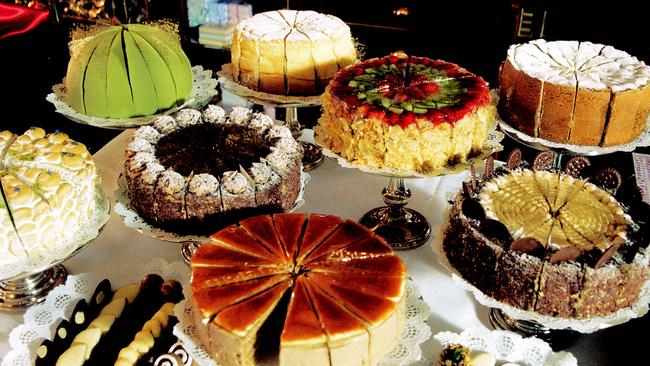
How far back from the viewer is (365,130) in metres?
1.82

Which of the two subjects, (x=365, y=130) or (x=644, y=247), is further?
(x=365, y=130)

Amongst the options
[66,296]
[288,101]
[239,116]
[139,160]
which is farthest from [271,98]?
[66,296]

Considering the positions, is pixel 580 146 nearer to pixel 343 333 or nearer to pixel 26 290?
pixel 343 333

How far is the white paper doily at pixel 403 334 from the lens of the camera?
1420mm

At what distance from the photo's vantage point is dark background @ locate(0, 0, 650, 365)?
408cm

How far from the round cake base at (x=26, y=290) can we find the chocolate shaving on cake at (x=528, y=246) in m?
1.31

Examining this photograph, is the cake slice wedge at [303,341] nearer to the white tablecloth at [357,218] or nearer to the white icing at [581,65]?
the white tablecloth at [357,218]

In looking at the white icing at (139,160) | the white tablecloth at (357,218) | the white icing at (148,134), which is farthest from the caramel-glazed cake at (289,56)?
the white icing at (139,160)

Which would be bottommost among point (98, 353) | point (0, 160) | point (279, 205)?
point (98, 353)

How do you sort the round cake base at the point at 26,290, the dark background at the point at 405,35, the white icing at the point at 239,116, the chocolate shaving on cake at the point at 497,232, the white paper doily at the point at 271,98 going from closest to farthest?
the chocolate shaving on cake at the point at 497,232 < the round cake base at the point at 26,290 < the white icing at the point at 239,116 < the white paper doily at the point at 271,98 < the dark background at the point at 405,35

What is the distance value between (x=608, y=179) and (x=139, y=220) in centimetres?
135

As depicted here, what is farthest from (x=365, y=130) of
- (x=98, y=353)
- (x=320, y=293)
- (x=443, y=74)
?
(x=98, y=353)

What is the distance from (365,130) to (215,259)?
60cm

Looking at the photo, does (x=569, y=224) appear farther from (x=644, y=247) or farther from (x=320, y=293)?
(x=320, y=293)
